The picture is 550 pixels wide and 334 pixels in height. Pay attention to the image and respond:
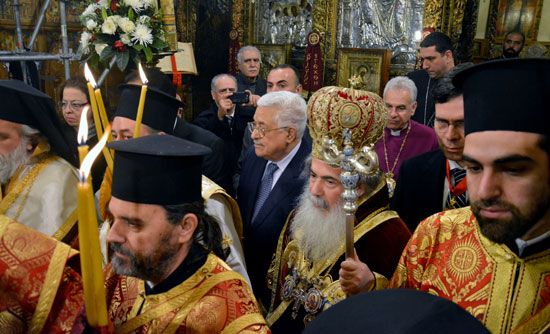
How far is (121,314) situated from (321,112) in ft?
4.57

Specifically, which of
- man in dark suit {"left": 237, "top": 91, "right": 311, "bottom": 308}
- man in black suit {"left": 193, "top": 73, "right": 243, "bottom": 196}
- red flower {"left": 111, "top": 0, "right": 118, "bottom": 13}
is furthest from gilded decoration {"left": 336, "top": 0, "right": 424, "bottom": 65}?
man in dark suit {"left": 237, "top": 91, "right": 311, "bottom": 308}

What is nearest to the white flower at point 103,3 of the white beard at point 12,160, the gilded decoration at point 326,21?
the white beard at point 12,160

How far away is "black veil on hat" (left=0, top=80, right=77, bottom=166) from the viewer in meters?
2.52

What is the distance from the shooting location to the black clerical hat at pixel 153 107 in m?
3.11

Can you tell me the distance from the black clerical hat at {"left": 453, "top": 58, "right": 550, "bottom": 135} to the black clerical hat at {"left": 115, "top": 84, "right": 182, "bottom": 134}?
2.08 meters

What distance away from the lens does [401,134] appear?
438cm

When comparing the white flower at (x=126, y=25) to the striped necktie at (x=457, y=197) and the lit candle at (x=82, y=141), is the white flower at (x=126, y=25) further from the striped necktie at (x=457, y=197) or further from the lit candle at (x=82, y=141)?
the lit candle at (x=82, y=141)

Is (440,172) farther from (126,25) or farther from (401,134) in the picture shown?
(126,25)

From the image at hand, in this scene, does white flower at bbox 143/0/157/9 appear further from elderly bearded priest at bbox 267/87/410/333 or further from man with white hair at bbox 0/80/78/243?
elderly bearded priest at bbox 267/87/410/333

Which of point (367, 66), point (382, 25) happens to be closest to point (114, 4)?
point (367, 66)

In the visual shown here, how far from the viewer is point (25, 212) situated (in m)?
2.61

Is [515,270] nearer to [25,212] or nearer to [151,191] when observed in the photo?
[151,191]

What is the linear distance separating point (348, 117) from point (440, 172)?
2.33ft

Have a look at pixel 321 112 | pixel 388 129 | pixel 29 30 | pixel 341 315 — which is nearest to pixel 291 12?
pixel 29 30
